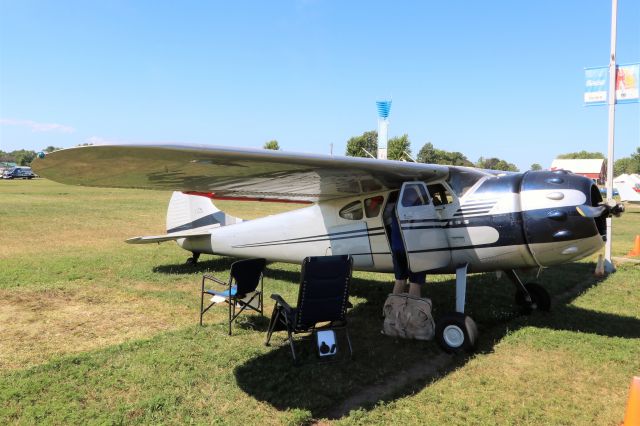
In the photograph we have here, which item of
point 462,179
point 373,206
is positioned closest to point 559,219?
point 462,179

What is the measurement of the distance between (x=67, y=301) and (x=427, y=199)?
618 centimetres

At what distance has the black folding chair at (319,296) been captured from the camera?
491cm

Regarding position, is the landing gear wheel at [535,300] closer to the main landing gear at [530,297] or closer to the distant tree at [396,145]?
the main landing gear at [530,297]

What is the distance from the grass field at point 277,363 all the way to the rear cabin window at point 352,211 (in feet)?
5.28

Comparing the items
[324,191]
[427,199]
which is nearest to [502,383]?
[427,199]

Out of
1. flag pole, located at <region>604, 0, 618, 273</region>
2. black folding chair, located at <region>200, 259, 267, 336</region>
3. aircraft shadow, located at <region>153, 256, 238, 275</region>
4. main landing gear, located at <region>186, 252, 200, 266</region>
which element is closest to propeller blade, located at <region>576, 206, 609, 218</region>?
black folding chair, located at <region>200, 259, 267, 336</region>

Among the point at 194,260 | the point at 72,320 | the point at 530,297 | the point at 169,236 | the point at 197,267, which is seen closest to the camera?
the point at 72,320

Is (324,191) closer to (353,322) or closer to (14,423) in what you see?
(353,322)

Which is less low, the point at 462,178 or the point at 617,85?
the point at 617,85

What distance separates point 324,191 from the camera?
697 centimetres

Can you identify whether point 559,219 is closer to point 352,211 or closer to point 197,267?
point 352,211

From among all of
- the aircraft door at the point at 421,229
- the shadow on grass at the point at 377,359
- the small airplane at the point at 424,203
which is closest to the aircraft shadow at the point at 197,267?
the small airplane at the point at 424,203

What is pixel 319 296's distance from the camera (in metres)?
5.00

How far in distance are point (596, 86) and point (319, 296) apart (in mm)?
10602
